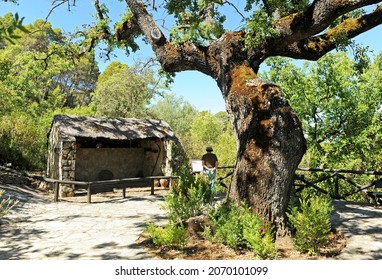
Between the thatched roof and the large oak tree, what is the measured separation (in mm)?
7468

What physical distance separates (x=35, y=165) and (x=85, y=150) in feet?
17.5

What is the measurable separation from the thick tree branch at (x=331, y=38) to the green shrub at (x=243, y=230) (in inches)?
154

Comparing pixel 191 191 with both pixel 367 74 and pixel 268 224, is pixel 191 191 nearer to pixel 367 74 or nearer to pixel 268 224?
pixel 268 224

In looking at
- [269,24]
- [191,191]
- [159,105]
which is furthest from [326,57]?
[159,105]

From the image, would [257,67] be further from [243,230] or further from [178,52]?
[243,230]

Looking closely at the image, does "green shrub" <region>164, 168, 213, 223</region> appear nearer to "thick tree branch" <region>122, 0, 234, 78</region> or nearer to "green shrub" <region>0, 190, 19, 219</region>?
"thick tree branch" <region>122, 0, 234, 78</region>

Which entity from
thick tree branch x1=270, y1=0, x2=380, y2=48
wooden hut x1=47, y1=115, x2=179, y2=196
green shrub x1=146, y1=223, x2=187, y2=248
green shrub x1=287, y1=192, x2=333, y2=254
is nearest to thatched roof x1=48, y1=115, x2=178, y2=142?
wooden hut x1=47, y1=115, x2=179, y2=196

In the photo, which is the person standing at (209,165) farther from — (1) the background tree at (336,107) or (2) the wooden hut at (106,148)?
(1) the background tree at (336,107)

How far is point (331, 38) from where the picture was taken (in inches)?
322

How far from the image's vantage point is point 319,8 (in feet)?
22.4

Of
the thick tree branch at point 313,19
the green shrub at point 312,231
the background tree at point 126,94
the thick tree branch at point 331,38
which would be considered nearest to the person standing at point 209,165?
the thick tree branch at point 331,38

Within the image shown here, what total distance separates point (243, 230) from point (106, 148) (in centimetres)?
1302

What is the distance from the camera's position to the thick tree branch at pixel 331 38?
777cm

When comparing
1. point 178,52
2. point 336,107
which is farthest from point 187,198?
point 336,107
